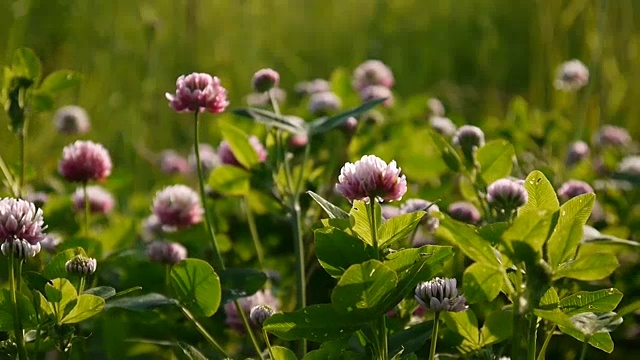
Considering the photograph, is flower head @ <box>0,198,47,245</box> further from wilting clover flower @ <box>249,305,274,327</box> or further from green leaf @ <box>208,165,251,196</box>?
green leaf @ <box>208,165,251,196</box>

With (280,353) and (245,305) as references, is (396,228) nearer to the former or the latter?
(280,353)

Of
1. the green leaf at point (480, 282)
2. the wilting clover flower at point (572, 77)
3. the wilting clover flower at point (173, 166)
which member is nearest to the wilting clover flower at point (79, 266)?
the green leaf at point (480, 282)

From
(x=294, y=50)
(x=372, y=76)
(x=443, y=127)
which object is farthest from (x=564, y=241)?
(x=294, y=50)

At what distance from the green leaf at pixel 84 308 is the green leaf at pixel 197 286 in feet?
0.56

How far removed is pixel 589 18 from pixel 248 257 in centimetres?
152

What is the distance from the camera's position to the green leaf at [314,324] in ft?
3.28

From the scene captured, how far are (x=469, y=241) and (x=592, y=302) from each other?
209 millimetres

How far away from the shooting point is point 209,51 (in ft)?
15.2

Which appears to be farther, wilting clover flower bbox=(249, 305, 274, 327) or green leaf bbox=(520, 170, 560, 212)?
wilting clover flower bbox=(249, 305, 274, 327)

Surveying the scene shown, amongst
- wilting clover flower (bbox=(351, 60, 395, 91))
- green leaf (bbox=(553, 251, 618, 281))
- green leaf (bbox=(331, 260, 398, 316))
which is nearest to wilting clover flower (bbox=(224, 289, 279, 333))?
green leaf (bbox=(331, 260, 398, 316))

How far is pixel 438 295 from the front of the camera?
1041mm

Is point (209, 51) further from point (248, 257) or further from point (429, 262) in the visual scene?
point (429, 262)

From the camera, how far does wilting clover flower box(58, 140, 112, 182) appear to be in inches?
65.4

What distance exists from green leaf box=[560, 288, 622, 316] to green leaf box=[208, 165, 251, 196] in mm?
633
